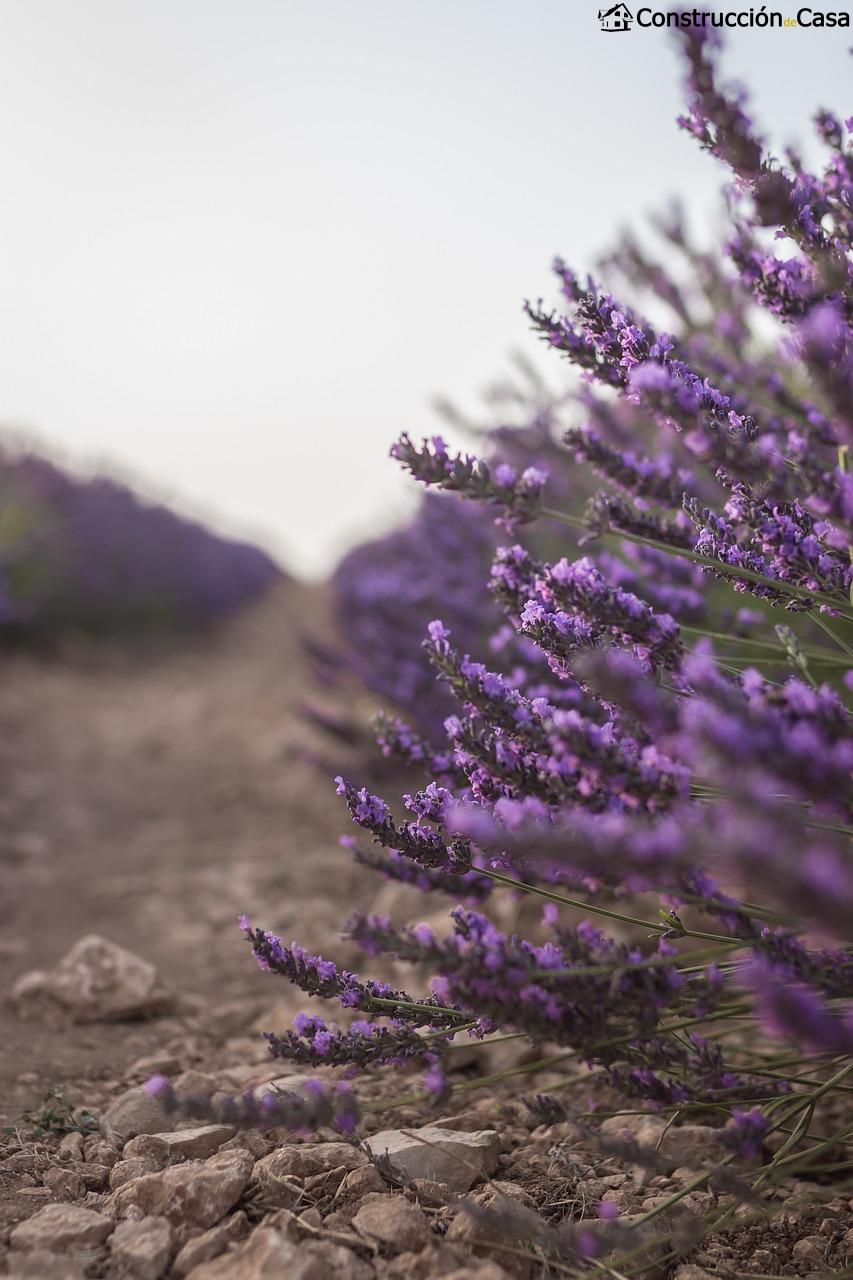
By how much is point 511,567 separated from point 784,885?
2.91ft

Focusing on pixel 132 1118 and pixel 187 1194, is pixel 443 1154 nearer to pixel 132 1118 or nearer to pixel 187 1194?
pixel 187 1194

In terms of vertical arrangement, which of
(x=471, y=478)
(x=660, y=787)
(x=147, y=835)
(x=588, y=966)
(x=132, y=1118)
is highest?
(x=471, y=478)

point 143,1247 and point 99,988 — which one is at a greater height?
point 143,1247

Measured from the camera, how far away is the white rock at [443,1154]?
1714 millimetres

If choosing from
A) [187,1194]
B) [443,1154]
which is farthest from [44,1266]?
[443,1154]

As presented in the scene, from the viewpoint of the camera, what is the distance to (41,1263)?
1410 millimetres

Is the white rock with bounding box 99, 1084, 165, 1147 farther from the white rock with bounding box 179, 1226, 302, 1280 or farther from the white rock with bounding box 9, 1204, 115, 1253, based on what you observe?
the white rock with bounding box 179, 1226, 302, 1280

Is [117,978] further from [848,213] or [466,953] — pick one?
[848,213]

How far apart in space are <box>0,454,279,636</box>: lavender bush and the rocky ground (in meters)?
2.53

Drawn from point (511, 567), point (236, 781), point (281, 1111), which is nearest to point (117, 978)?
point (281, 1111)

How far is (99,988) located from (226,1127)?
100cm

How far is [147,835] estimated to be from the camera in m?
4.82

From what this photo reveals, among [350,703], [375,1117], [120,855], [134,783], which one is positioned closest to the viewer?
[375,1117]

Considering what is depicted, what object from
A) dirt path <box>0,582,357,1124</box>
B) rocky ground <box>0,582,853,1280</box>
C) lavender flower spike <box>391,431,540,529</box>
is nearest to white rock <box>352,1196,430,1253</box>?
rocky ground <box>0,582,853,1280</box>
